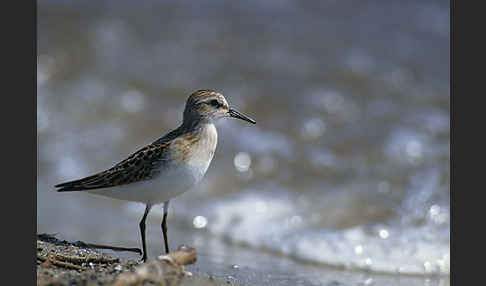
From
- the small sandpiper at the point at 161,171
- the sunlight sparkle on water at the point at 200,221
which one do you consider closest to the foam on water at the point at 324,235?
the sunlight sparkle on water at the point at 200,221

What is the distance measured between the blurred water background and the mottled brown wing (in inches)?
50.8

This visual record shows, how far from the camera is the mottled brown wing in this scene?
5720mm

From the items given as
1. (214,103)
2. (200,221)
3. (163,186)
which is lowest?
(200,221)

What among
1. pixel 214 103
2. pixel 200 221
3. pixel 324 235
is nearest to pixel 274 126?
pixel 200 221

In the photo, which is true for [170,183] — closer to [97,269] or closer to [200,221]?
[97,269]

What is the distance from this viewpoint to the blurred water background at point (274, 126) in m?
8.48

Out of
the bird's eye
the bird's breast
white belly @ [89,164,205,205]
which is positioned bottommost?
white belly @ [89,164,205,205]

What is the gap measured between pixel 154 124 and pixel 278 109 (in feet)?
6.94

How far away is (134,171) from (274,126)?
6.06 metres

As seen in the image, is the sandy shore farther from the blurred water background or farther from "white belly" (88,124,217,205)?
the blurred water background

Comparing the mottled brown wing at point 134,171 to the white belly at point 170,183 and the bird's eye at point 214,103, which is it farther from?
the bird's eye at point 214,103

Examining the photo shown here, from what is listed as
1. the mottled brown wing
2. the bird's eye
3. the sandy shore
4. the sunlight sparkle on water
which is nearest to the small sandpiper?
the mottled brown wing

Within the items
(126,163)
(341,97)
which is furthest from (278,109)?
(126,163)

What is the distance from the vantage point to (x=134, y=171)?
5.75m
